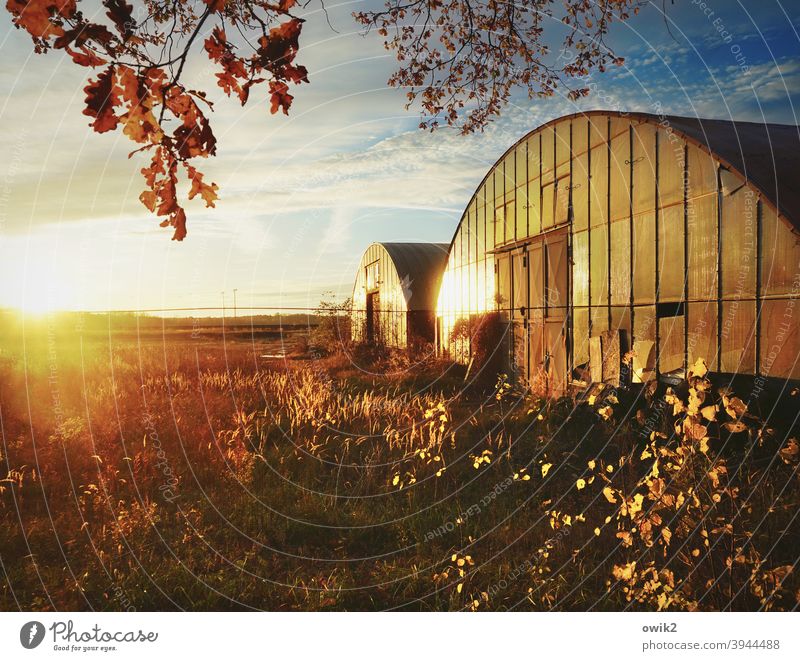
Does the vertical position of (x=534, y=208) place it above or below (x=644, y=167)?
above

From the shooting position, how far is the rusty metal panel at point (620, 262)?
27.9 feet

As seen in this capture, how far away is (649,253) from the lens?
8.04 metres

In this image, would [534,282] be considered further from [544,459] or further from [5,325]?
[5,325]

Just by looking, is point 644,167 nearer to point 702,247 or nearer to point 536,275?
point 702,247

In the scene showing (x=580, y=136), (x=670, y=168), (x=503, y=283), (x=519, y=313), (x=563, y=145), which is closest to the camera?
(x=670, y=168)

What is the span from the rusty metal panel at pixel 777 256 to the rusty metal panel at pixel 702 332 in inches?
32.4

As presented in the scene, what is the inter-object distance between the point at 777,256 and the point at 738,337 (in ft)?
3.54

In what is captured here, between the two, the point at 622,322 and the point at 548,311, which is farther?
the point at 548,311

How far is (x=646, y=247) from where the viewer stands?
8109mm

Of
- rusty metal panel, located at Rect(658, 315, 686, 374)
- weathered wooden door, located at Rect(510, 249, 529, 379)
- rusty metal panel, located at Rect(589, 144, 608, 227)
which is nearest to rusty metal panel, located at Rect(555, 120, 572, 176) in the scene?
rusty metal panel, located at Rect(589, 144, 608, 227)

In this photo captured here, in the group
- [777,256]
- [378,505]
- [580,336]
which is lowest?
[378,505]

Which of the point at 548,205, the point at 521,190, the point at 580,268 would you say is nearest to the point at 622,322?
the point at 580,268

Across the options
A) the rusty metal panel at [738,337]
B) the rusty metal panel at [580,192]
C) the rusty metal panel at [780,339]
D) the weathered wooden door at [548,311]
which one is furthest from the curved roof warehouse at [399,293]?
the rusty metal panel at [780,339]

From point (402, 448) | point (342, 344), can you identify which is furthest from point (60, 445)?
point (342, 344)
